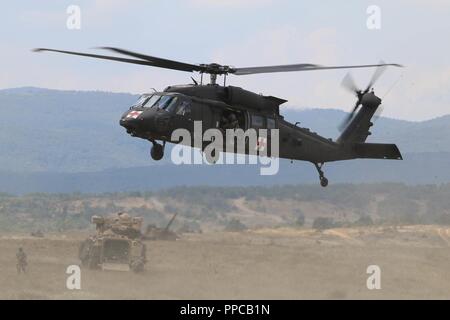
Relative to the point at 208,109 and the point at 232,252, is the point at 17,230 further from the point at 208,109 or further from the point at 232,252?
the point at 208,109

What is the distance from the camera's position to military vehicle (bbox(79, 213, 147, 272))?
36281mm

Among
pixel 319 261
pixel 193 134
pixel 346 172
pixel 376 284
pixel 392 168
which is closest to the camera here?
pixel 193 134

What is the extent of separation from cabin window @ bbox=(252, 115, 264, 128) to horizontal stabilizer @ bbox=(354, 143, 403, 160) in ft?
15.4

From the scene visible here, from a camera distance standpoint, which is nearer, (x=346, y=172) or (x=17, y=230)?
(x=17, y=230)

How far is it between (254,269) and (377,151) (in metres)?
10.3

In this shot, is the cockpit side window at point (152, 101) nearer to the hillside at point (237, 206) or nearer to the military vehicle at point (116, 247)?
the military vehicle at point (116, 247)

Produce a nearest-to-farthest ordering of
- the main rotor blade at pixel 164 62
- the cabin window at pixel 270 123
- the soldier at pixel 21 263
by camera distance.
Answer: the main rotor blade at pixel 164 62 → the cabin window at pixel 270 123 → the soldier at pixel 21 263

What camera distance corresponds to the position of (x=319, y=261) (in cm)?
4112

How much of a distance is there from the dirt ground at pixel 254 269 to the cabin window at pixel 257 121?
747 centimetres

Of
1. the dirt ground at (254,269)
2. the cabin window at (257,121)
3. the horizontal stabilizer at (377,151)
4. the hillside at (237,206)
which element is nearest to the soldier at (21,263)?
the dirt ground at (254,269)

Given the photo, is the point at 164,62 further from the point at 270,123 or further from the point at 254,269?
the point at 254,269

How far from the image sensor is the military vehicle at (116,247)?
36281 mm
